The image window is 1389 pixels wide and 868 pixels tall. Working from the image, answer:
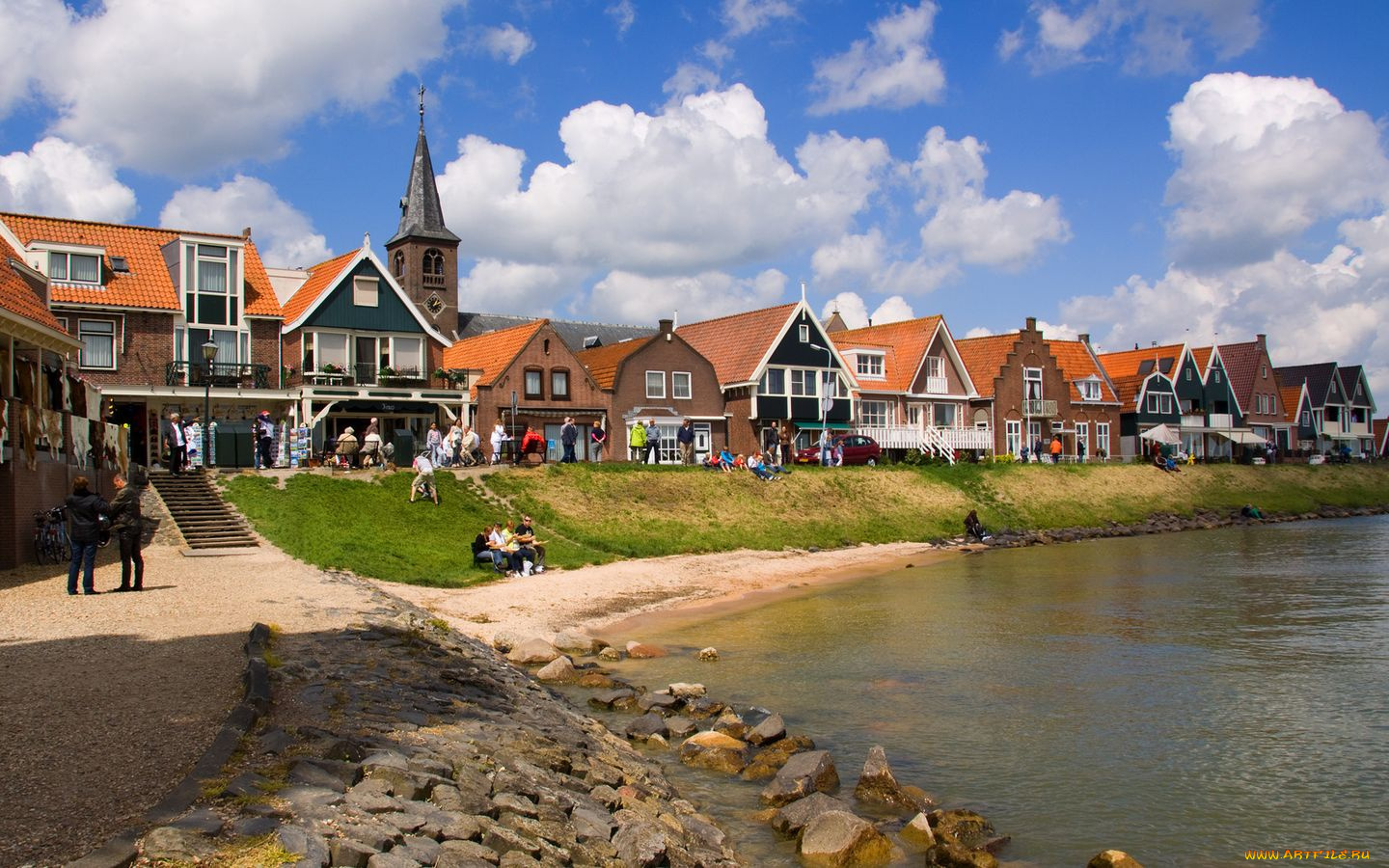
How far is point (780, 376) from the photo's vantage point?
5775 centimetres

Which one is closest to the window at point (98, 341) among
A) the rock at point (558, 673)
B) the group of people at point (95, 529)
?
the group of people at point (95, 529)

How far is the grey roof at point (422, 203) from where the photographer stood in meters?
70.3

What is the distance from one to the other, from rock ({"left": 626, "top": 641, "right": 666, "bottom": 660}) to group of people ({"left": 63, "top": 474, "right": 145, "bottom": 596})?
8.93 metres

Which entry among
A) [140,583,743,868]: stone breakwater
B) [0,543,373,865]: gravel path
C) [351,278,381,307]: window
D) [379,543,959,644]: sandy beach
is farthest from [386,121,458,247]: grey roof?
[140,583,743,868]: stone breakwater

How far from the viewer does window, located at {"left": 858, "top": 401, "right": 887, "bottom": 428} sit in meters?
62.2

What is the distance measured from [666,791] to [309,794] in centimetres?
469

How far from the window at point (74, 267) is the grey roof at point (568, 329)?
29705mm

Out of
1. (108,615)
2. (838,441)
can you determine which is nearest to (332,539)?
(108,615)

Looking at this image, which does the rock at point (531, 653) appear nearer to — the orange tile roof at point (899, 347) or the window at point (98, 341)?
the window at point (98, 341)

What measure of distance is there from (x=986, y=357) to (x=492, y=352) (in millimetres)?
33494

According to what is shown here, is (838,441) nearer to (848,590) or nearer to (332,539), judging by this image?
(848,590)

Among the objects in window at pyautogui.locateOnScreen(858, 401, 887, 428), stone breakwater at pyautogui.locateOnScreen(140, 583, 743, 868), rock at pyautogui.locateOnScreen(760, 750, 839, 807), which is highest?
window at pyautogui.locateOnScreen(858, 401, 887, 428)

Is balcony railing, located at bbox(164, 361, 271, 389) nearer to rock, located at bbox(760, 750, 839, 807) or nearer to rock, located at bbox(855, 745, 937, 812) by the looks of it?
rock, located at bbox(760, 750, 839, 807)

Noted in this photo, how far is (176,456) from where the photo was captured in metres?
33.4
